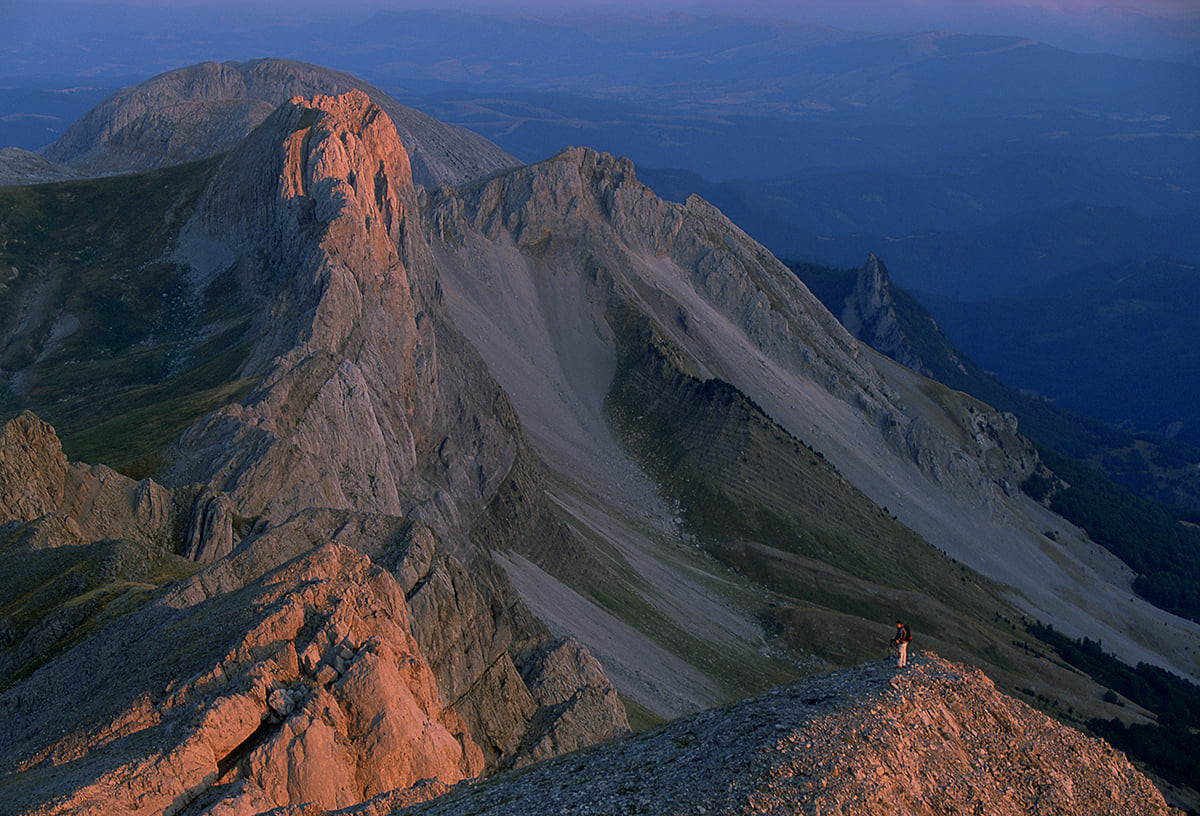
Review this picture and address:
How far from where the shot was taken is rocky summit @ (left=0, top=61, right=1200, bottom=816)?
22438mm

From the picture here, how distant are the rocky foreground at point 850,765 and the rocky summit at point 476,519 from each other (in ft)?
0.37

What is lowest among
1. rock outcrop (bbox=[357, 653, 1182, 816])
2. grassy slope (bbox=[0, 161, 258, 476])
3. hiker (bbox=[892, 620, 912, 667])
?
grassy slope (bbox=[0, 161, 258, 476])

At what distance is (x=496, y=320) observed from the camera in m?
125

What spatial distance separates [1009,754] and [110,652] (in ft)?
86.1

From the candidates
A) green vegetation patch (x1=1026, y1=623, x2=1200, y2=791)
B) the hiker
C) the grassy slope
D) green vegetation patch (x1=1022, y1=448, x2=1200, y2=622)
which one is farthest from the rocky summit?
green vegetation patch (x1=1022, y1=448, x2=1200, y2=622)

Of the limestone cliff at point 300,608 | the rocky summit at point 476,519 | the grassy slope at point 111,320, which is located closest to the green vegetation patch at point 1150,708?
the rocky summit at point 476,519

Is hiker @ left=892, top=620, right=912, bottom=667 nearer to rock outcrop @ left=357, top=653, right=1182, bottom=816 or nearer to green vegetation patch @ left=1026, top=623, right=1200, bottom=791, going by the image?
rock outcrop @ left=357, top=653, right=1182, bottom=816

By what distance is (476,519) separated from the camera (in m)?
85.0

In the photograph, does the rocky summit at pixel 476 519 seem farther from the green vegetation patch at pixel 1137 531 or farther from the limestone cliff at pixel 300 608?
the green vegetation patch at pixel 1137 531

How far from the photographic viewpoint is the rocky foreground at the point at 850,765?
1905cm

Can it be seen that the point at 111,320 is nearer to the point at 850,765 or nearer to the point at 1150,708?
the point at 850,765

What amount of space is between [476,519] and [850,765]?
68098 millimetres

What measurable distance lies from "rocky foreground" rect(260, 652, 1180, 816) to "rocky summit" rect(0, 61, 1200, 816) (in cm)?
11

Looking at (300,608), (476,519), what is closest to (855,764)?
(300,608)
